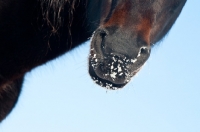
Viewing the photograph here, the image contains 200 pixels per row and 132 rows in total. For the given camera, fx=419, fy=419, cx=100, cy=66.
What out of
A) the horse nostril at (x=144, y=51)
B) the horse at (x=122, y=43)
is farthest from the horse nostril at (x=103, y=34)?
the horse nostril at (x=144, y=51)

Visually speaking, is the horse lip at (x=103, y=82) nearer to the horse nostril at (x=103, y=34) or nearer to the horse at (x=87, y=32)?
the horse at (x=87, y=32)

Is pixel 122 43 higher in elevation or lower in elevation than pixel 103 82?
higher

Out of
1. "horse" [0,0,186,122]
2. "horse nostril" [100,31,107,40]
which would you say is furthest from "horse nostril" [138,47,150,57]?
"horse nostril" [100,31,107,40]

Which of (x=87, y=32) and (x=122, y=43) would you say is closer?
(x=122, y=43)

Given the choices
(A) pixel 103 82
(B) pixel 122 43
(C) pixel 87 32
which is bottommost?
(C) pixel 87 32

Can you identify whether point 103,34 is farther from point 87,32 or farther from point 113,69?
point 87,32

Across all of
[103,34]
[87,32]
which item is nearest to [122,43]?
[103,34]

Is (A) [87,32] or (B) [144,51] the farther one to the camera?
(A) [87,32]

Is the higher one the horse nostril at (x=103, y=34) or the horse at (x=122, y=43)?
the horse nostril at (x=103, y=34)

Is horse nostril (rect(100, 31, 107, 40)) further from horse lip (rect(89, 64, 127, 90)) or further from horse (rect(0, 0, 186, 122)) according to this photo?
horse lip (rect(89, 64, 127, 90))
